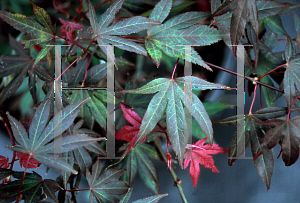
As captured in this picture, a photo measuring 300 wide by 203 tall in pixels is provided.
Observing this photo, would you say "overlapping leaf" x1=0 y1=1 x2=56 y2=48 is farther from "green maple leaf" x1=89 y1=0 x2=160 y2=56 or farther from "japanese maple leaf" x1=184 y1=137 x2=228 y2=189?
"japanese maple leaf" x1=184 y1=137 x2=228 y2=189

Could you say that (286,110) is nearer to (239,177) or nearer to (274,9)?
(274,9)

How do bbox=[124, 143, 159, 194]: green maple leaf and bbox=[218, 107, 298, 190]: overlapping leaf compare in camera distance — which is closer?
bbox=[218, 107, 298, 190]: overlapping leaf

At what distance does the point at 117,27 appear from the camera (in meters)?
0.39

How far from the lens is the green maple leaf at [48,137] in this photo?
0.35 m

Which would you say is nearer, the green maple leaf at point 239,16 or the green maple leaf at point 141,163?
the green maple leaf at point 239,16

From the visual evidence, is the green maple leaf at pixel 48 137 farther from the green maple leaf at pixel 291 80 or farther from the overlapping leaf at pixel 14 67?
the green maple leaf at pixel 291 80

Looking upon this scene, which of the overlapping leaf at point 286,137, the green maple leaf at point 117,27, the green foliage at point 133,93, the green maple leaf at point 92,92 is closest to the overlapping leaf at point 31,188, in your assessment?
the green foliage at point 133,93

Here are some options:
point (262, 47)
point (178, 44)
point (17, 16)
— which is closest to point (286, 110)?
point (262, 47)

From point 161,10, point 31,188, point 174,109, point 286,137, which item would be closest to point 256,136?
point 286,137

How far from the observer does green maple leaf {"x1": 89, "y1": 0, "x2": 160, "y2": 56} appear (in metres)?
0.38

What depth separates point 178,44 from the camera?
15.8 inches

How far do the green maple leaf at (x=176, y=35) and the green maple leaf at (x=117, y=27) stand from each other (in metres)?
0.03

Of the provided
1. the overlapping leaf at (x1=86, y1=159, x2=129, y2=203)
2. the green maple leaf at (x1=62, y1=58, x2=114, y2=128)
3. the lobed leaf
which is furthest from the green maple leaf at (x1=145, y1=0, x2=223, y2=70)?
the overlapping leaf at (x1=86, y1=159, x2=129, y2=203)

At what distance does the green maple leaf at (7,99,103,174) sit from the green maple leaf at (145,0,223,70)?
0.52ft
